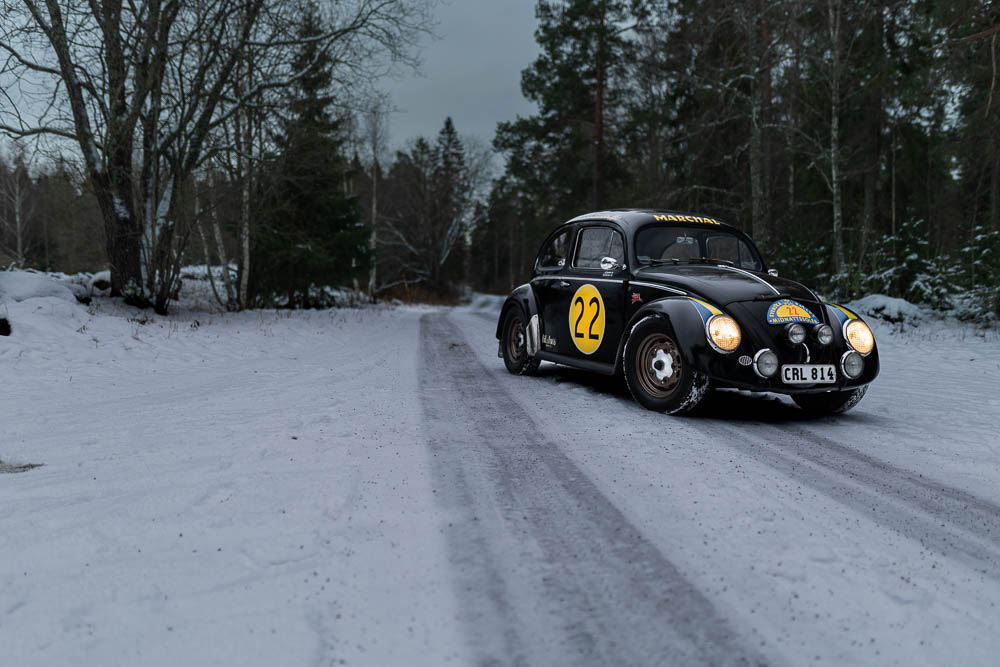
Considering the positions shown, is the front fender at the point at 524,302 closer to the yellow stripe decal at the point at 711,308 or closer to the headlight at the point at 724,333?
the yellow stripe decal at the point at 711,308

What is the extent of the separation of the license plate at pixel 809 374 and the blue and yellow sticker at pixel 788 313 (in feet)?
1.18

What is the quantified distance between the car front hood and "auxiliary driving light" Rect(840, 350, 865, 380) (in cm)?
54

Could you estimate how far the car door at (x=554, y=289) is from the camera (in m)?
7.23

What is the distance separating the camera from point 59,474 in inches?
146

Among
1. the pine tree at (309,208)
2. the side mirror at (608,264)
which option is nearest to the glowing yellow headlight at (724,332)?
the side mirror at (608,264)

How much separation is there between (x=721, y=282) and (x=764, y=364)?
0.89 metres

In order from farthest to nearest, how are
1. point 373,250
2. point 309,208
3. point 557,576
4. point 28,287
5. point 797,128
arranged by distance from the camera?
point 373,250 < point 309,208 < point 797,128 < point 28,287 < point 557,576

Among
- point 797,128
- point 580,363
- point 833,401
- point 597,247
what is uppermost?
point 797,128

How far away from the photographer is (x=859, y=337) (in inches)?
213

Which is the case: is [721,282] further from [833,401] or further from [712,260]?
[833,401]

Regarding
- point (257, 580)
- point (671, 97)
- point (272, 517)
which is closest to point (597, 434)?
point (272, 517)

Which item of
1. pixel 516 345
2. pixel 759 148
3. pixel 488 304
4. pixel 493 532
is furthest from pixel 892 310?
pixel 488 304

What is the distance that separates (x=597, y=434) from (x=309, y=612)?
9.55 feet

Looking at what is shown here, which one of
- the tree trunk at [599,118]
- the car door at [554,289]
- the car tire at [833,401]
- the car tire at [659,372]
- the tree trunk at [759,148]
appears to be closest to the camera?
the car tire at [659,372]
